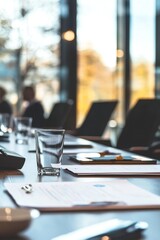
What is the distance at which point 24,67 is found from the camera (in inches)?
352

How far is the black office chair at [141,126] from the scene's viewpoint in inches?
163

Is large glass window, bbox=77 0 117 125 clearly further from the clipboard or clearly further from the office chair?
the clipboard

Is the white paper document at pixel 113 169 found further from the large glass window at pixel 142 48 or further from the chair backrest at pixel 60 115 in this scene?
the large glass window at pixel 142 48

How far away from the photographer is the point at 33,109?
25.8 feet

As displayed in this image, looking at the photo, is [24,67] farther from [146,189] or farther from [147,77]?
[146,189]

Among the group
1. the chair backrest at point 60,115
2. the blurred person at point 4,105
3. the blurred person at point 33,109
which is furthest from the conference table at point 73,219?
the blurred person at point 4,105

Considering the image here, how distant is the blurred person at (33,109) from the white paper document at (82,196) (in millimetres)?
5813

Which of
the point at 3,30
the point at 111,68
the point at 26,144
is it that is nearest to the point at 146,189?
the point at 26,144

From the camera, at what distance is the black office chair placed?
413 cm

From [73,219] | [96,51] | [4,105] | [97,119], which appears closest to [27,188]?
[73,219]

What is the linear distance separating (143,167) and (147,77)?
578cm

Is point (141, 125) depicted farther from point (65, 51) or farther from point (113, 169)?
point (65, 51)

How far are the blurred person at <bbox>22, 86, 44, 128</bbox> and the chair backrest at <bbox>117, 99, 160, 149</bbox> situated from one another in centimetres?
295

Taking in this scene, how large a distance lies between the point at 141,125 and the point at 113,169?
2533mm
